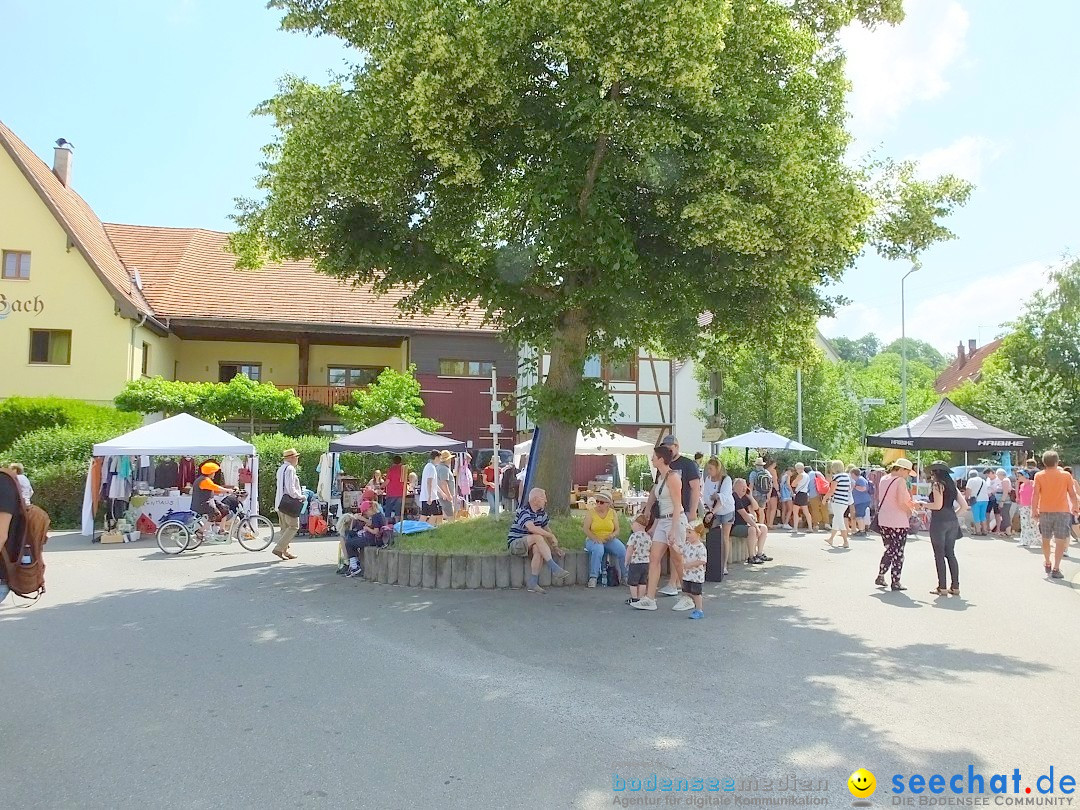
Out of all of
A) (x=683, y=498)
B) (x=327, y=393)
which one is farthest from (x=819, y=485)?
(x=327, y=393)

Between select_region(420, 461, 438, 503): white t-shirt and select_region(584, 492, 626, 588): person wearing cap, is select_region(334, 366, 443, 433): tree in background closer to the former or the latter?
select_region(420, 461, 438, 503): white t-shirt

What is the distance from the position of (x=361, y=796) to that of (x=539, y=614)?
4916 mm

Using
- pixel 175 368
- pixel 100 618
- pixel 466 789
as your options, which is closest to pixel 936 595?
pixel 466 789

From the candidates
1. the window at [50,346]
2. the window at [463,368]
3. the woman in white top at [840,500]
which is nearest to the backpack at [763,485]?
the woman in white top at [840,500]

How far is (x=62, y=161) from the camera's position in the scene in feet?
103

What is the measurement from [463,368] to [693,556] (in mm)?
23918

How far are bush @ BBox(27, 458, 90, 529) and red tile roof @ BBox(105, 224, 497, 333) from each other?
1081cm

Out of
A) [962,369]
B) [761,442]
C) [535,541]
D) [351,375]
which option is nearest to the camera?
[535,541]

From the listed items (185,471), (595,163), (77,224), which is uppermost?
(77,224)

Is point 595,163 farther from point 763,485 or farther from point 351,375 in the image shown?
point 351,375

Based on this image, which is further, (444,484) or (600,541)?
(444,484)

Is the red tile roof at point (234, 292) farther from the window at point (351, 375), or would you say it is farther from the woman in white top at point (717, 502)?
the woman in white top at point (717, 502)

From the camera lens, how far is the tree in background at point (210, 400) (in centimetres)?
2441

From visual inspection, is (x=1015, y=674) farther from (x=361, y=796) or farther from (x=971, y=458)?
(x=971, y=458)
